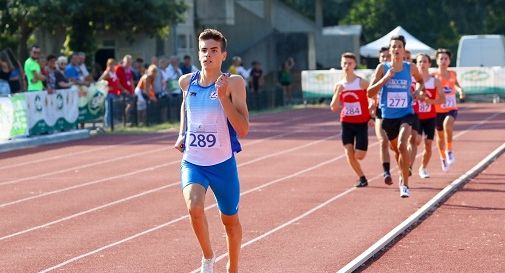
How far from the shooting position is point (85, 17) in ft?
137

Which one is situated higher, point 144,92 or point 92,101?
point 144,92

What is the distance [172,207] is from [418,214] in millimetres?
3142

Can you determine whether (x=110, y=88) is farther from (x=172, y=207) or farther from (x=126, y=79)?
(x=172, y=207)

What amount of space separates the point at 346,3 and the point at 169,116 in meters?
39.4

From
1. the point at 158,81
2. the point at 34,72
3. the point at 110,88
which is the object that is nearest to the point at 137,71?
the point at 158,81

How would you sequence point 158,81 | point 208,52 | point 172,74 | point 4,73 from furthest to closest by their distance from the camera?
point 172,74
point 158,81
point 4,73
point 208,52

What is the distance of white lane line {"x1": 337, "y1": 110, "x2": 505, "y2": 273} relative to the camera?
34.6 feet

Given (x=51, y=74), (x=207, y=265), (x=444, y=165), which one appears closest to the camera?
(x=207, y=265)

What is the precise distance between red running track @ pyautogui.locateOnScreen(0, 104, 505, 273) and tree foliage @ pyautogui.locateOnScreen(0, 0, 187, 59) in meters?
13.6

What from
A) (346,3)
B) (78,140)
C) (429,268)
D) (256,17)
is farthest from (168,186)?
(346,3)

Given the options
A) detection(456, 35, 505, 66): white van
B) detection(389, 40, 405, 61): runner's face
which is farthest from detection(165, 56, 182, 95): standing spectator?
detection(389, 40, 405, 61): runner's face

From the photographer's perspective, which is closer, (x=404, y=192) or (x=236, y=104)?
(x=236, y=104)

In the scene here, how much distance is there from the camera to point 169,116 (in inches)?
1348

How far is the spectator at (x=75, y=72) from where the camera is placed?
97.4 feet
